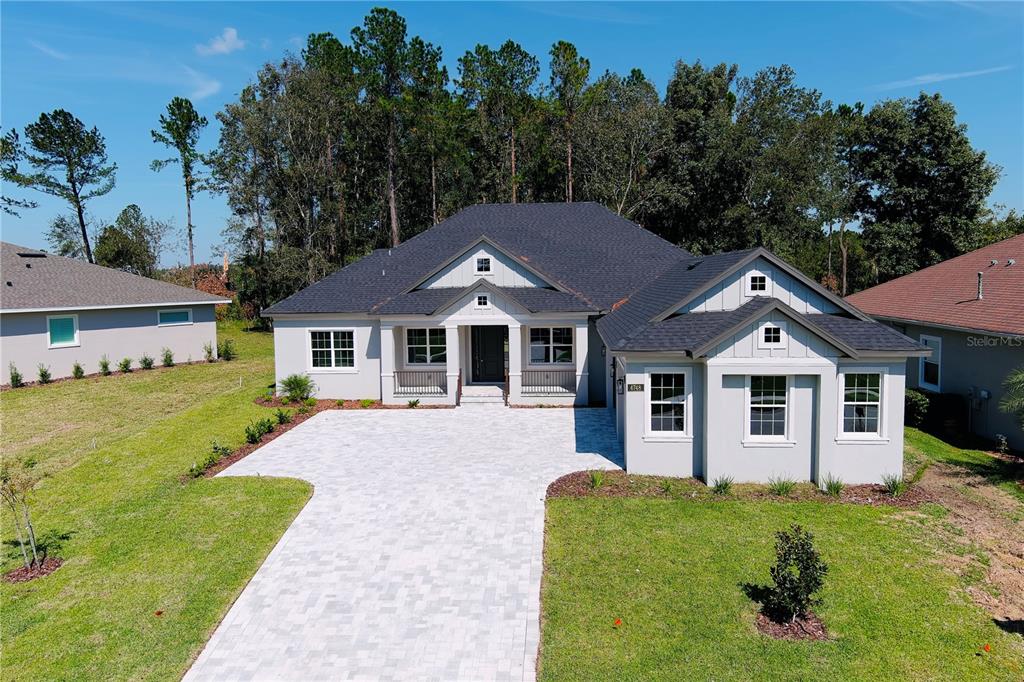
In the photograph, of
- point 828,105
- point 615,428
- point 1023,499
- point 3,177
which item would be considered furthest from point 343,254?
point 1023,499

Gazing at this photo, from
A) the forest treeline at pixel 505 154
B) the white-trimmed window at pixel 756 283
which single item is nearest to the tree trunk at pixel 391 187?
the forest treeline at pixel 505 154

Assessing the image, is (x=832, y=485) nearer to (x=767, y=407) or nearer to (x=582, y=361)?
(x=767, y=407)

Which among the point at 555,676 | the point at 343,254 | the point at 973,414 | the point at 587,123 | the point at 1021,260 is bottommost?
the point at 555,676

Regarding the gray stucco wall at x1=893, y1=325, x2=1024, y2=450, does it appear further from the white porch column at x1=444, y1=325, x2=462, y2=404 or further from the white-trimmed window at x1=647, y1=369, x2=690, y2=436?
the white porch column at x1=444, y1=325, x2=462, y2=404

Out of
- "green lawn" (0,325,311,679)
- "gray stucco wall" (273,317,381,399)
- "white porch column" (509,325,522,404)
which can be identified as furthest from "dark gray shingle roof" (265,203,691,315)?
"green lawn" (0,325,311,679)

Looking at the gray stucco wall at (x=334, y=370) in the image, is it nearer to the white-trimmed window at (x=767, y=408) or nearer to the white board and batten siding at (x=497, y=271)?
the white board and batten siding at (x=497, y=271)

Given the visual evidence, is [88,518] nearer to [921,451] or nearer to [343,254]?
[921,451]

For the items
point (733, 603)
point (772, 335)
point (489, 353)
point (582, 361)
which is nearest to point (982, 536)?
point (772, 335)
